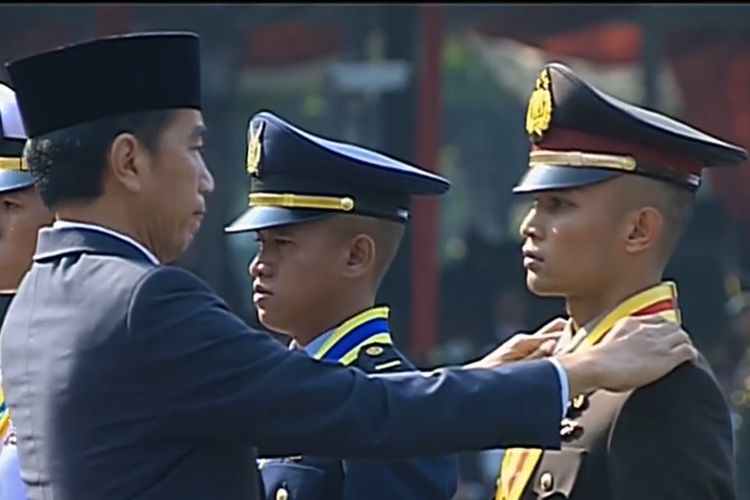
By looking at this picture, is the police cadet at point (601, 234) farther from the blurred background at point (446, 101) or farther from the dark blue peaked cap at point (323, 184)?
the blurred background at point (446, 101)

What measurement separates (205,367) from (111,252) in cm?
24

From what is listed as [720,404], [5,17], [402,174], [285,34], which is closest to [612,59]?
[285,34]

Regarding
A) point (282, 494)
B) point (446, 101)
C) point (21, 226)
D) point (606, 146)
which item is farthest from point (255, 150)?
point (446, 101)

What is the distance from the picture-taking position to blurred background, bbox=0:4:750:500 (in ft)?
26.7

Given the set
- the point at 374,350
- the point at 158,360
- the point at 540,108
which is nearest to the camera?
the point at 158,360

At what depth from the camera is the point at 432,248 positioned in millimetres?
8219

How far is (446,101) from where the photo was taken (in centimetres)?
823

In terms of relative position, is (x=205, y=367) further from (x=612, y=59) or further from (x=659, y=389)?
(x=612, y=59)

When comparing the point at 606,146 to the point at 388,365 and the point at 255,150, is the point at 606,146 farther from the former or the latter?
the point at 255,150

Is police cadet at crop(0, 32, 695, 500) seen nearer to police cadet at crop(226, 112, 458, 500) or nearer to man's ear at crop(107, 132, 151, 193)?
man's ear at crop(107, 132, 151, 193)

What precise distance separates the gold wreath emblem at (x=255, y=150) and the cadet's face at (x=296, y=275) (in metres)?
0.19

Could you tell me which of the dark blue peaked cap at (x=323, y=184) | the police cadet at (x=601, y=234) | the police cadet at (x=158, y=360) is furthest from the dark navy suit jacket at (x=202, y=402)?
the dark blue peaked cap at (x=323, y=184)

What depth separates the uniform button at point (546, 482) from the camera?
2990 millimetres

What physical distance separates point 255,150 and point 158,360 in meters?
1.14
